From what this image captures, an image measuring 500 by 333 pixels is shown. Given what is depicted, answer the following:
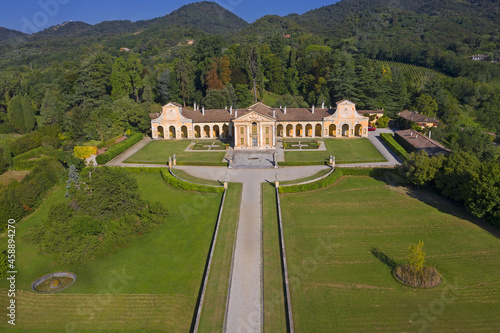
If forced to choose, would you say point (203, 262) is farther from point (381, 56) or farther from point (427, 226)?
point (381, 56)

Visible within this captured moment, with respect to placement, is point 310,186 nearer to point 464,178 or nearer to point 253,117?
point 464,178

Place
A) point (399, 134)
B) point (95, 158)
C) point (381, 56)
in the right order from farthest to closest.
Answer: point (381, 56) < point (399, 134) < point (95, 158)

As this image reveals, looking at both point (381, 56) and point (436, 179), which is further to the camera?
point (381, 56)

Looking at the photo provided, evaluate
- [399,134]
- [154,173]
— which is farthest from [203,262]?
[399,134]

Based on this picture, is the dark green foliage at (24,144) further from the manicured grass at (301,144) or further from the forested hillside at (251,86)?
the manicured grass at (301,144)

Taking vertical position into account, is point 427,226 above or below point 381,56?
below

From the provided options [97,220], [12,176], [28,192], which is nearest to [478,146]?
[97,220]

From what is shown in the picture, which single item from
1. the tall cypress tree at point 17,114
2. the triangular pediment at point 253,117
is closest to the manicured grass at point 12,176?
the tall cypress tree at point 17,114
